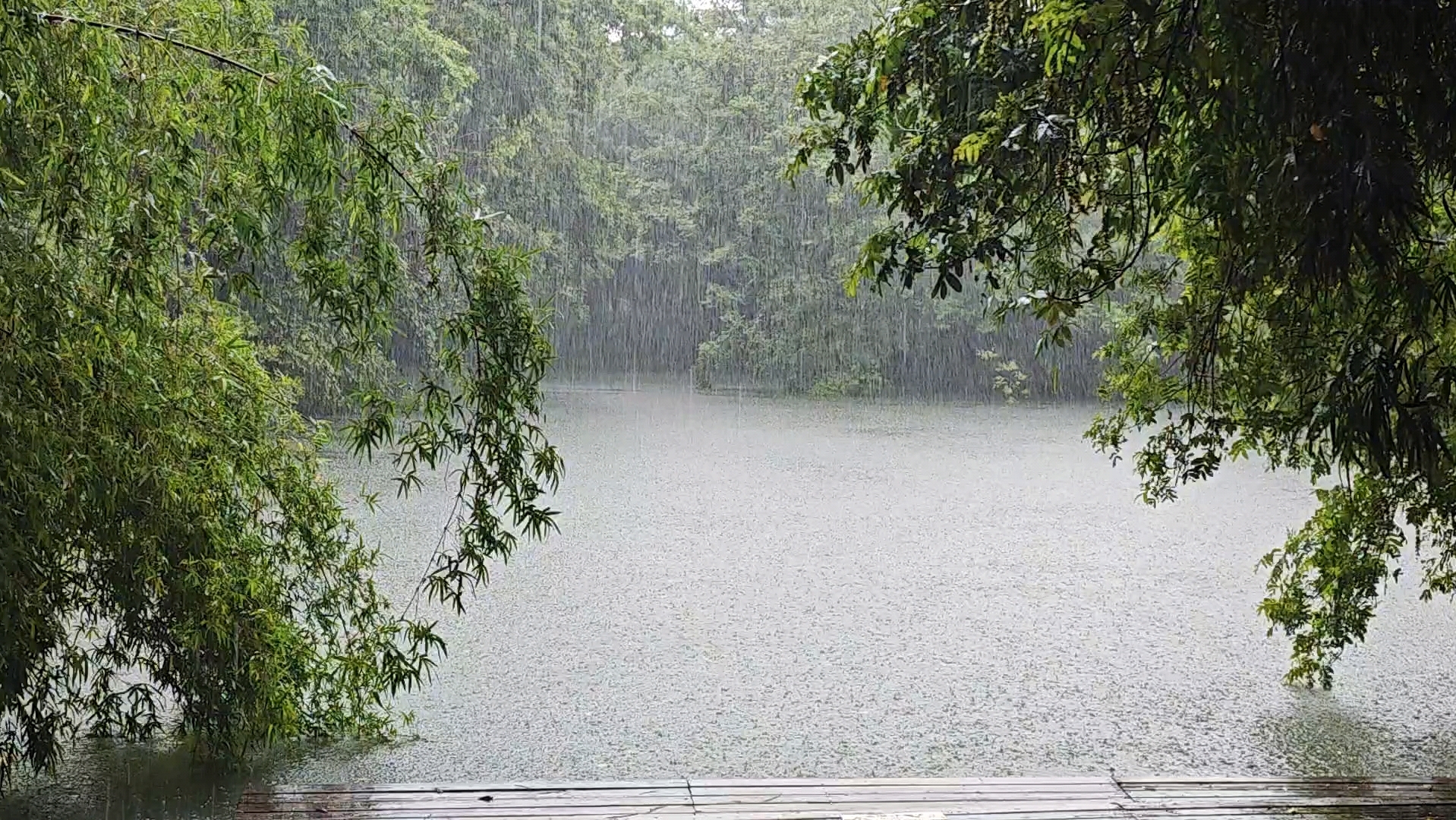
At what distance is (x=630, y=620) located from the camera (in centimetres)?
561

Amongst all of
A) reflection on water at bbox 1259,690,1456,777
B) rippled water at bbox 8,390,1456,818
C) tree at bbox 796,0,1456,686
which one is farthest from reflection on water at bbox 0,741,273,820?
reflection on water at bbox 1259,690,1456,777

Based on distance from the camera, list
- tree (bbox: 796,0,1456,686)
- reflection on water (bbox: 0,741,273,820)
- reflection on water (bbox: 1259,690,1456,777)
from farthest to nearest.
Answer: reflection on water (bbox: 1259,690,1456,777) < reflection on water (bbox: 0,741,273,820) < tree (bbox: 796,0,1456,686)

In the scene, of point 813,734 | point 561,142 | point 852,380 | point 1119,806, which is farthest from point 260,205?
point 852,380

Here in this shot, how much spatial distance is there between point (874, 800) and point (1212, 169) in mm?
1798

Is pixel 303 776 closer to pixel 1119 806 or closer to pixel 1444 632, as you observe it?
pixel 1119 806

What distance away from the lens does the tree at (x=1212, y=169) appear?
1.31 meters

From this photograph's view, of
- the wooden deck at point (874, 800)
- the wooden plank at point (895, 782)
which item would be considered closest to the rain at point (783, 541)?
the wooden deck at point (874, 800)

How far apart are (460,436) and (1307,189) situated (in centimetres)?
169

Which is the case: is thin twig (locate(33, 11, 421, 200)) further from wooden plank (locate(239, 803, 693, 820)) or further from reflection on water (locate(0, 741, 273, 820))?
reflection on water (locate(0, 741, 273, 820))

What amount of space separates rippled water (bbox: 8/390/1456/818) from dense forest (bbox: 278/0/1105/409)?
230 inches

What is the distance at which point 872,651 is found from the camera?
17.2ft

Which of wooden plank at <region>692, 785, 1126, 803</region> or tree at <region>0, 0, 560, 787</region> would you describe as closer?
tree at <region>0, 0, 560, 787</region>

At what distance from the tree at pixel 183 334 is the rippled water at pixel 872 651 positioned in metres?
0.47

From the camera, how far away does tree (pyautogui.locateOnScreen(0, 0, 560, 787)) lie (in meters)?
2.30
